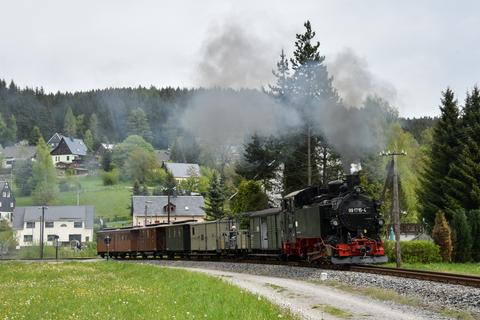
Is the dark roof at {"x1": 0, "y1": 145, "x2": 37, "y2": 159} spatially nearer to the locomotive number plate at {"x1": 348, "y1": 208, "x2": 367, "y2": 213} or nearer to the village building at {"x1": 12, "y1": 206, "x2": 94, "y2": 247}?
the village building at {"x1": 12, "y1": 206, "x2": 94, "y2": 247}

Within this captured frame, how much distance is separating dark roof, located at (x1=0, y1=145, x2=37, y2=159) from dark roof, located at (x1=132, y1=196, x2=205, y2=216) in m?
71.5

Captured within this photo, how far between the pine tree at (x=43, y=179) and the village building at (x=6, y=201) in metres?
4.88

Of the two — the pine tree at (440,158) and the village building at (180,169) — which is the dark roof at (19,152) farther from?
the pine tree at (440,158)

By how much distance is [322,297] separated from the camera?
18.5m

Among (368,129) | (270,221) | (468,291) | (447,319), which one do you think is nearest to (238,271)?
(270,221)

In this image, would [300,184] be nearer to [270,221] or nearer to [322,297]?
[270,221]

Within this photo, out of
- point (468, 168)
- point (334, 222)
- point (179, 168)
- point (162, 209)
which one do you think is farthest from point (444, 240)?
point (179, 168)

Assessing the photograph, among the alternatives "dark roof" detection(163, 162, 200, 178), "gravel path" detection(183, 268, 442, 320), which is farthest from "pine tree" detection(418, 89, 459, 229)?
"dark roof" detection(163, 162, 200, 178)

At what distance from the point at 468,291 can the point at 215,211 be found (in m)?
62.3

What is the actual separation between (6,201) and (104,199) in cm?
2107

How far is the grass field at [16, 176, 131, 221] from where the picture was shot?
419ft

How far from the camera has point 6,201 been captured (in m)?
138

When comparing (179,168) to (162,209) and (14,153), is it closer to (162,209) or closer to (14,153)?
(162,209)

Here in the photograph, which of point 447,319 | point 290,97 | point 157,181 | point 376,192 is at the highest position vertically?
point 157,181
